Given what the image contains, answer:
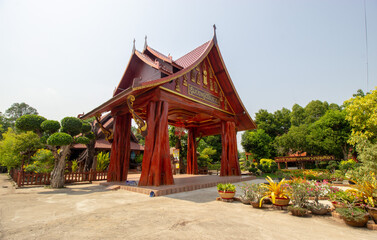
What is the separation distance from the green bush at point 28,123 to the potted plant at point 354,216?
40.2 ft

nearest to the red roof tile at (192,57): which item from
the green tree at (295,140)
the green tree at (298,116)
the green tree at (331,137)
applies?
the green tree at (295,140)

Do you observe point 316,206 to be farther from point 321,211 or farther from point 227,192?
point 227,192

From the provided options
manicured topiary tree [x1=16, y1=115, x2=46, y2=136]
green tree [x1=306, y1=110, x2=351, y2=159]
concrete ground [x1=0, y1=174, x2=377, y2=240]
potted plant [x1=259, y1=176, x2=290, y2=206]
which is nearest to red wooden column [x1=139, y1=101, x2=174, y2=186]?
concrete ground [x1=0, y1=174, x2=377, y2=240]

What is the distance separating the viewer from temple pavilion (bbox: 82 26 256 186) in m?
8.43

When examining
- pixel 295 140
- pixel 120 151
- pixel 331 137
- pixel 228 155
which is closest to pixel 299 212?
pixel 228 155

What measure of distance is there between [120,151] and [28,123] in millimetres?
4610

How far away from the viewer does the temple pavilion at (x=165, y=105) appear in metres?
8.43

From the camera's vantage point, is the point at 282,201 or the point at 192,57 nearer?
the point at 282,201

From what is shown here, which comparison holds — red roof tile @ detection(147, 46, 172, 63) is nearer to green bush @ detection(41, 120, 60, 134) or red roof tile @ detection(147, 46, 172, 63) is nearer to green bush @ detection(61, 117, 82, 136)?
green bush @ detection(61, 117, 82, 136)

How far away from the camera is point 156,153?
326 inches

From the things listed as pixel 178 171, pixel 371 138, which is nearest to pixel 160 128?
pixel 178 171

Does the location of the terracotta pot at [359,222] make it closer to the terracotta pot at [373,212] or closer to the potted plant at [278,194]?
the terracotta pot at [373,212]

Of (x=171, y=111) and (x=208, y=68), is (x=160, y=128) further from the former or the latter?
(x=208, y=68)

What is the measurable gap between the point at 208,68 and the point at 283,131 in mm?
33443
